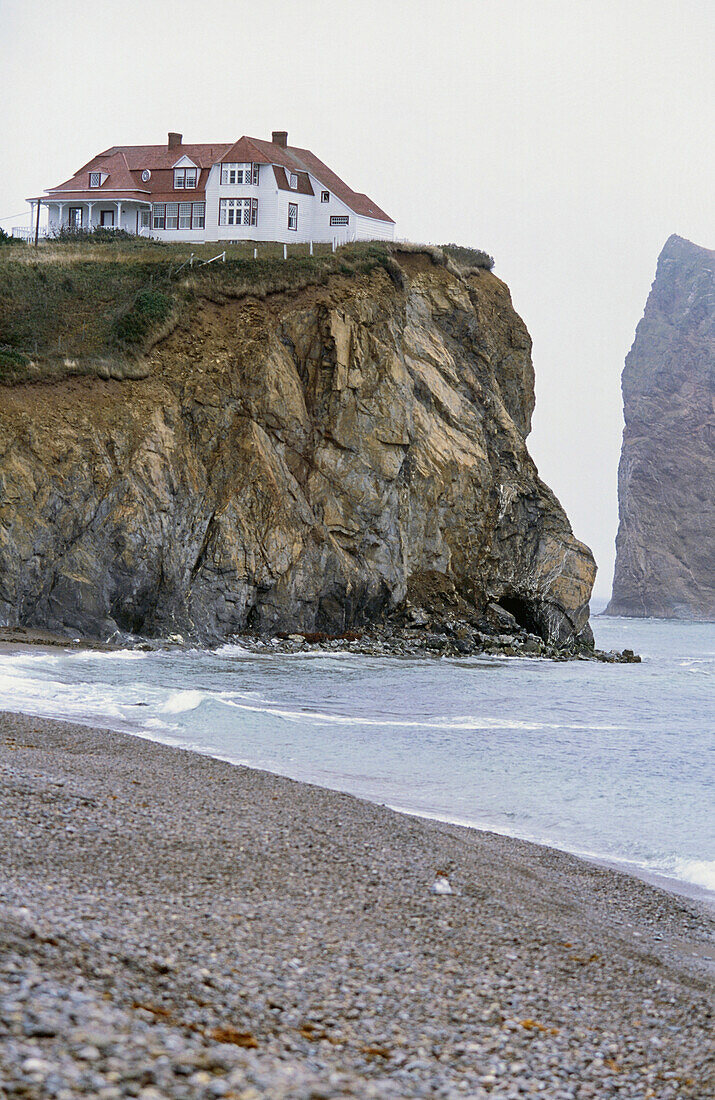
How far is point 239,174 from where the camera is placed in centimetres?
5522

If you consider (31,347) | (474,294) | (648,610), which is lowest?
(648,610)

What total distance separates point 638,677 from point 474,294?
77.3 ft

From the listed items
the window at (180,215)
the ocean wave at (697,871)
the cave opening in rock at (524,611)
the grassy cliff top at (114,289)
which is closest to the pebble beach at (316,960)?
the ocean wave at (697,871)

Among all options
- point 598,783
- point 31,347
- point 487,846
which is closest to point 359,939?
point 487,846

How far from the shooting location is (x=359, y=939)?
6.57 m

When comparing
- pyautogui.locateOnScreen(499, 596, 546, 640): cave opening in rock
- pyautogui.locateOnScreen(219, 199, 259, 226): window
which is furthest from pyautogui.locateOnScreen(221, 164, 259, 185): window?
pyautogui.locateOnScreen(499, 596, 546, 640): cave opening in rock

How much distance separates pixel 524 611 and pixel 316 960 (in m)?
43.7

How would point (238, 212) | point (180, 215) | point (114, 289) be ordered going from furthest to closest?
point (180, 215)
point (238, 212)
point (114, 289)

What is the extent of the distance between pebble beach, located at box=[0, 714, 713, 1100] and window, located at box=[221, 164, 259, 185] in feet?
166

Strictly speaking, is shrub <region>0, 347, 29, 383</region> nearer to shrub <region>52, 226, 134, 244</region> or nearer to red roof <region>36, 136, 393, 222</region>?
shrub <region>52, 226, 134, 244</region>

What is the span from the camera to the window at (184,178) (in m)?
58.2

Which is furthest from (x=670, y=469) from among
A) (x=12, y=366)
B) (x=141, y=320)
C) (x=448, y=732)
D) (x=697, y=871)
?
(x=697, y=871)

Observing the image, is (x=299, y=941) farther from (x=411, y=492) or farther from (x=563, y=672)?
(x=411, y=492)

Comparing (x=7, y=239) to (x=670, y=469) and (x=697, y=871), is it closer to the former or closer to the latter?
(x=697, y=871)
